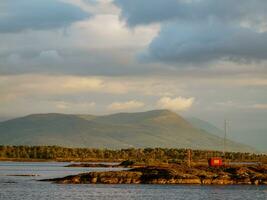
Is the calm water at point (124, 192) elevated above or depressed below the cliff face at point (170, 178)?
below

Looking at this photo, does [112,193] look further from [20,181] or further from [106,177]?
[20,181]

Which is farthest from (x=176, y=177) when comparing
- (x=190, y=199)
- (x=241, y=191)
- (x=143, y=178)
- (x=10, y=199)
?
(x=10, y=199)

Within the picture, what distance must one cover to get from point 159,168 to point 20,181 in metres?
31.7

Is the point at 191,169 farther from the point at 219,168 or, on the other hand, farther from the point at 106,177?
the point at 106,177

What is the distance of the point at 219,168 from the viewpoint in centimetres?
15988

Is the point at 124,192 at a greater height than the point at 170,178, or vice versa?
the point at 170,178

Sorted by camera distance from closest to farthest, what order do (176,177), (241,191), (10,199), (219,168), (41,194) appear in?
(10,199) < (41,194) < (241,191) < (176,177) < (219,168)

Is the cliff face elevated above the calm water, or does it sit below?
→ above

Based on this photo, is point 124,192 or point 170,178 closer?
point 124,192

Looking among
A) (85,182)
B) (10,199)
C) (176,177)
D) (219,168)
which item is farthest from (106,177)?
(10,199)

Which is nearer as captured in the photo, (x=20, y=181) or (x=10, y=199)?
(x=10, y=199)

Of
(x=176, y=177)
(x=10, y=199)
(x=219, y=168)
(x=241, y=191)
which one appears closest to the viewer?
(x=10, y=199)

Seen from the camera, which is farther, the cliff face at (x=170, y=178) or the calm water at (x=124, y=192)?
the cliff face at (x=170, y=178)

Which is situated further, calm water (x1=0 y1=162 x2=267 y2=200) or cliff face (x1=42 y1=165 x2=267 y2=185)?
cliff face (x1=42 y1=165 x2=267 y2=185)
